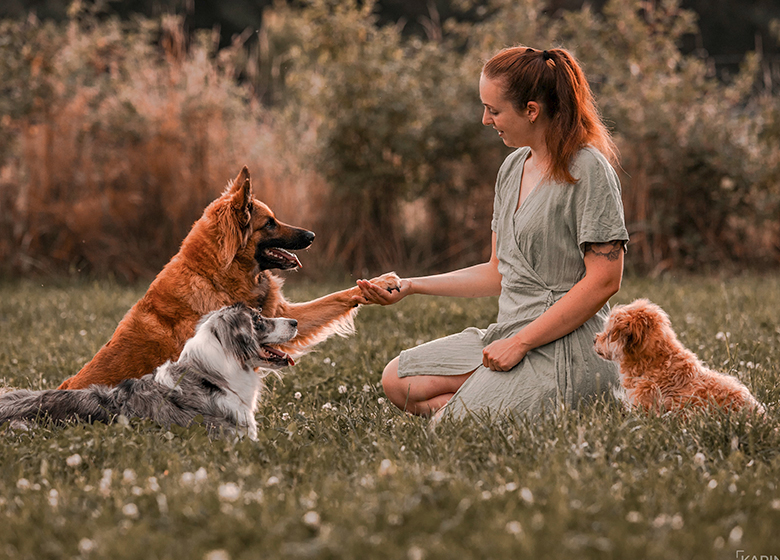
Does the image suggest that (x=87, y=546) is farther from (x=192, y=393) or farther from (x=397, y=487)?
(x=192, y=393)

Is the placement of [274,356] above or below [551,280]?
below

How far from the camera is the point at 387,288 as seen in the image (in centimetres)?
423

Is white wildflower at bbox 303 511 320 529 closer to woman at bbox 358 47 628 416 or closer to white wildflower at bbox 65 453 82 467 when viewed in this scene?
white wildflower at bbox 65 453 82 467

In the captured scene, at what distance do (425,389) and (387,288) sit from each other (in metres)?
0.62

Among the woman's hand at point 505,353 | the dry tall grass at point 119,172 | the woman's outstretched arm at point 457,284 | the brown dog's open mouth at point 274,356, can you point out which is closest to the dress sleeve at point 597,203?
the woman's hand at point 505,353

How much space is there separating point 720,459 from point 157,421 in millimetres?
2577

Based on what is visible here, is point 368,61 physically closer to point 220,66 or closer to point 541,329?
point 220,66

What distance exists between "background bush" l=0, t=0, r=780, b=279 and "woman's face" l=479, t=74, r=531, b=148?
21.2 feet

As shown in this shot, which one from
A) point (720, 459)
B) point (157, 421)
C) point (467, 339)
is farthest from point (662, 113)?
point (157, 421)

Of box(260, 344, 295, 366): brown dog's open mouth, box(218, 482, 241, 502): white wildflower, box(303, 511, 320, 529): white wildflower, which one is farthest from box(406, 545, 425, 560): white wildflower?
box(260, 344, 295, 366): brown dog's open mouth

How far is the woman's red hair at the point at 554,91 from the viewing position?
11.6 feet

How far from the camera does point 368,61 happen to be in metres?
10.2

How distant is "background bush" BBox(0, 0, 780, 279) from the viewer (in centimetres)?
1015

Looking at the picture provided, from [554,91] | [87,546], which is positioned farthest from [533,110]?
[87,546]
